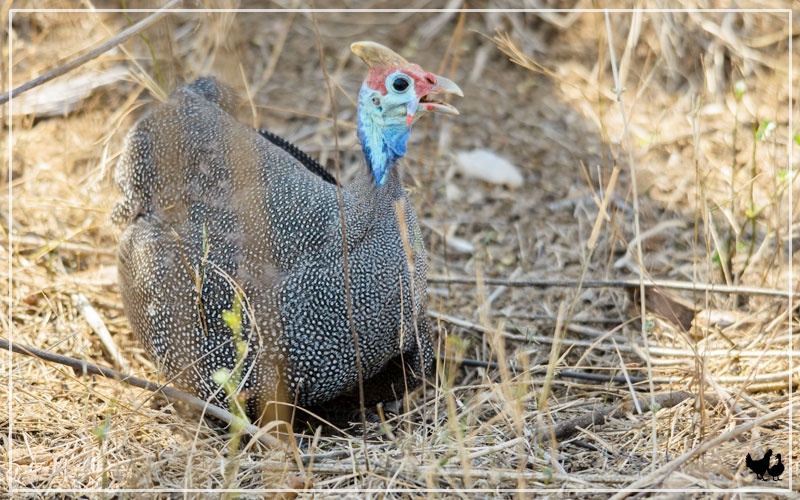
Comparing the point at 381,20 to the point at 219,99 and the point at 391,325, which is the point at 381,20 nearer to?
the point at 219,99

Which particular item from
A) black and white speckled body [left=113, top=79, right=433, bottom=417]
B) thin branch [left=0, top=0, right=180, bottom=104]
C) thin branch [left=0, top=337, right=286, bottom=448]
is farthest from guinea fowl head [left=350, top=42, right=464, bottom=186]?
thin branch [left=0, top=337, right=286, bottom=448]

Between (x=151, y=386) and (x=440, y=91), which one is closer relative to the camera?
(x=151, y=386)

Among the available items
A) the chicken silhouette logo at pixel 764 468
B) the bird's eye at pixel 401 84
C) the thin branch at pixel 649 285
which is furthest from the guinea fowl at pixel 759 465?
the bird's eye at pixel 401 84

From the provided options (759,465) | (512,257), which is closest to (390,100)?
(512,257)

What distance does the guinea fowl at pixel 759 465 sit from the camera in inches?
99.0

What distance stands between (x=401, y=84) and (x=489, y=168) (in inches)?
69.6

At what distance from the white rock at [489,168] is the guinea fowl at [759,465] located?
229 centimetres

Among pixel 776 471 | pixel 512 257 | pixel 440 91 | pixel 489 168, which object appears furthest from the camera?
pixel 489 168

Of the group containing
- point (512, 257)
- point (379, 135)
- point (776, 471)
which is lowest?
point (776, 471)

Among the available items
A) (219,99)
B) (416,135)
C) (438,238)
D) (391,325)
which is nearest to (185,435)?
(391,325)

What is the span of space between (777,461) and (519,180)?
7.56 feet

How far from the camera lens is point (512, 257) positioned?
4.14 m

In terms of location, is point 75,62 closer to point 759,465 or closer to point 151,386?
point 151,386

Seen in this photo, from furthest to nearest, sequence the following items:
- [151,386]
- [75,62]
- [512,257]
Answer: [512,257] → [151,386] → [75,62]
